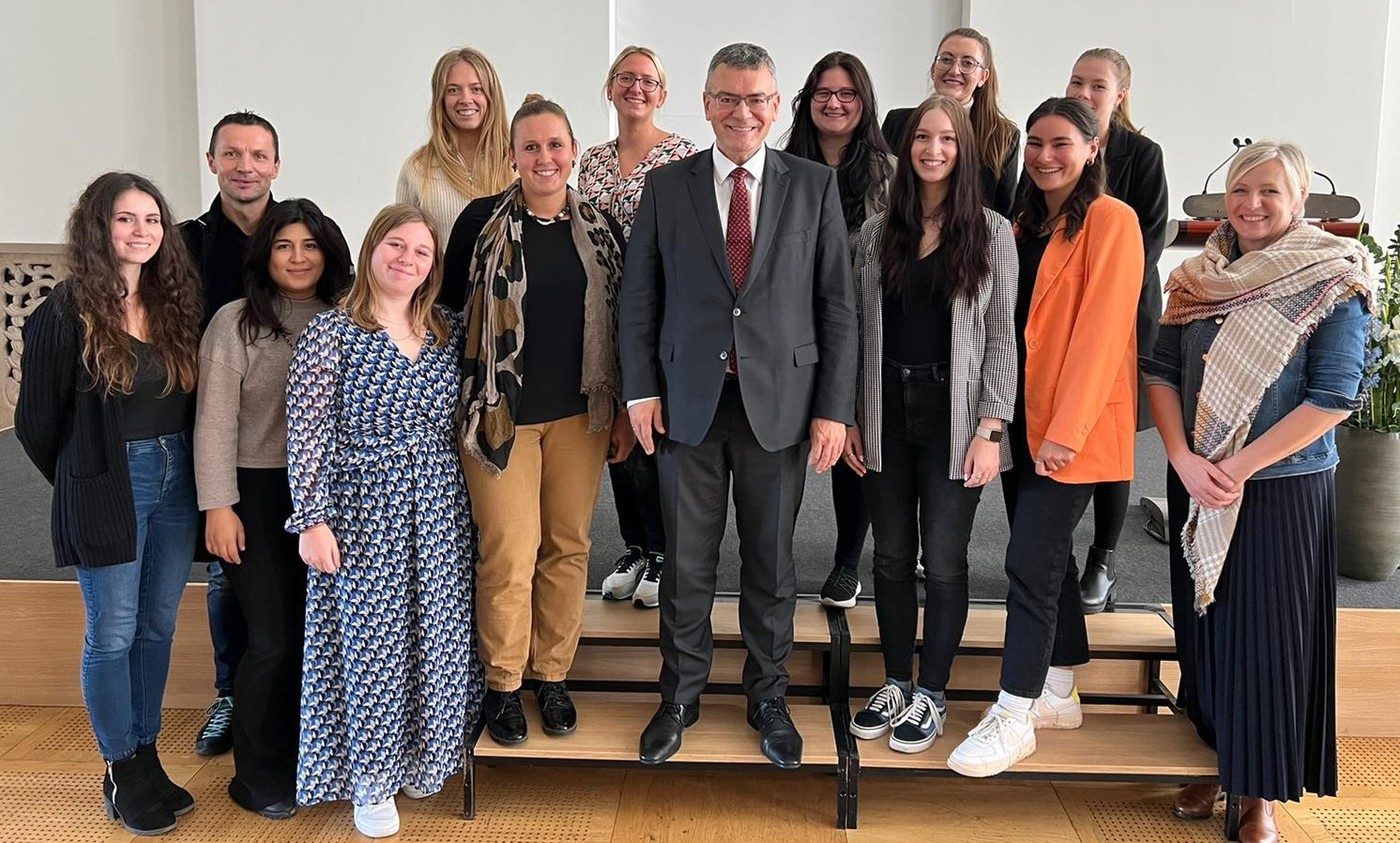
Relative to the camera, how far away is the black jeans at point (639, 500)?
2863mm

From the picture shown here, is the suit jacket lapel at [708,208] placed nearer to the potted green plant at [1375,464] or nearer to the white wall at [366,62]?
the potted green plant at [1375,464]

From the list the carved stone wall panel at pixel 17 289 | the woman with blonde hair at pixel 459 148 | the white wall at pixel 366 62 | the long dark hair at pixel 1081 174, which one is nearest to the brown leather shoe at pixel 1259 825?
the long dark hair at pixel 1081 174

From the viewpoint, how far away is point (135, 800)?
2.38 metres

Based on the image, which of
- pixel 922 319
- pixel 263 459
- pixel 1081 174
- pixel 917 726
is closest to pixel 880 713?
pixel 917 726

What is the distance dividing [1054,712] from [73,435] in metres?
2.40

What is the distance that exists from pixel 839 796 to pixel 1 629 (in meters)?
2.51

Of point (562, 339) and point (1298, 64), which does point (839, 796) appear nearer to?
point (562, 339)

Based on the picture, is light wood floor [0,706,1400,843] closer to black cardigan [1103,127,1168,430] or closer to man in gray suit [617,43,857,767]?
man in gray suit [617,43,857,767]

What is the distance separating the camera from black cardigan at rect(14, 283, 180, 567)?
2141 mm

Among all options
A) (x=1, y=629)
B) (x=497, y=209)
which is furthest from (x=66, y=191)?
(x=497, y=209)

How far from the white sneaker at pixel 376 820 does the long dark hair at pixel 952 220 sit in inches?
67.8

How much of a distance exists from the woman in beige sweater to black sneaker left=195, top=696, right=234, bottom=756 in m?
0.31

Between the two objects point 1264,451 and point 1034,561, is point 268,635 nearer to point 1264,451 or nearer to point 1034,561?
point 1034,561

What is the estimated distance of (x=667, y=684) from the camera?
2.45 meters
